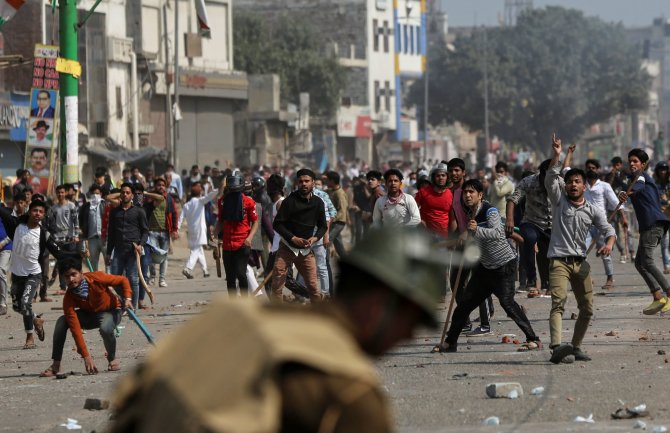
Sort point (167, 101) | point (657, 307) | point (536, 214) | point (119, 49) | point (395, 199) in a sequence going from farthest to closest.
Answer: point (167, 101) < point (119, 49) < point (536, 214) < point (395, 199) < point (657, 307)

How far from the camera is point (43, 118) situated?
2233 centimetres

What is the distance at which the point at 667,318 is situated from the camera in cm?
1414

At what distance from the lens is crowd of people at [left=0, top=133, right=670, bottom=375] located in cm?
1105

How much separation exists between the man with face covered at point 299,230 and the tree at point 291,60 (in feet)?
186

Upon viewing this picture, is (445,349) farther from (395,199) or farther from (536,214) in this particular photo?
(536,214)

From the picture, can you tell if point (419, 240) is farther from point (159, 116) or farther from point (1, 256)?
point (159, 116)

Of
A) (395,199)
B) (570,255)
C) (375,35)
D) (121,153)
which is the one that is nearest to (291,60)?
(375,35)

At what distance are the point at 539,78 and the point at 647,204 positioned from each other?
87696 millimetres

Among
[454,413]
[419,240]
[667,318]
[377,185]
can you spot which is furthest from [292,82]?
[419,240]

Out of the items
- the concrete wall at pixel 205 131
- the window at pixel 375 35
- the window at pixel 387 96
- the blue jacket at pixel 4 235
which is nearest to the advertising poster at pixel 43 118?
the blue jacket at pixel 4 235

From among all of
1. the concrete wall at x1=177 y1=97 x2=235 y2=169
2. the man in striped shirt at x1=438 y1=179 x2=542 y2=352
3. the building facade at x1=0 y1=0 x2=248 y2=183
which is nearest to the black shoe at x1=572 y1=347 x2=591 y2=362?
the man in striped shirt at x1=438 y1=179 x2=542 y2=352

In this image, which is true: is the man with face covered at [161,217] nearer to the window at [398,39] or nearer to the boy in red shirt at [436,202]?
the boy in red shirt at [436,202]

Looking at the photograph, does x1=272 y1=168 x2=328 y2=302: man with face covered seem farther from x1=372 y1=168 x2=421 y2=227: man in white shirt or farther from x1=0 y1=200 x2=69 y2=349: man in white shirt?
x1=0 y1=200 x2=69 y2=349: man in white shirt

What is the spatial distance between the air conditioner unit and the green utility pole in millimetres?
25618
